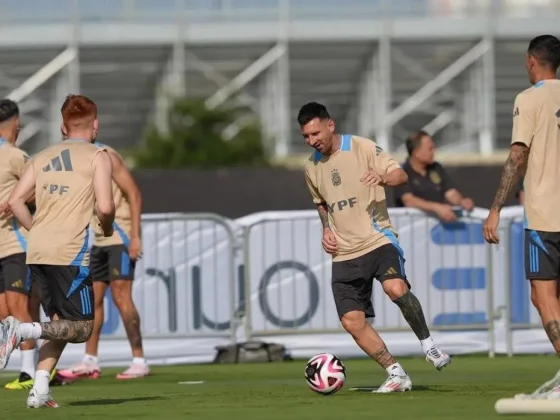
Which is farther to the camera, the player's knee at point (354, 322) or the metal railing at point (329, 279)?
the metal railing at point (329, 279)

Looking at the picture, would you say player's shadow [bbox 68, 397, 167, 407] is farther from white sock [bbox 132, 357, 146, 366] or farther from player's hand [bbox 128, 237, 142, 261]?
white sock [bbox 132, 357, 146, 366]

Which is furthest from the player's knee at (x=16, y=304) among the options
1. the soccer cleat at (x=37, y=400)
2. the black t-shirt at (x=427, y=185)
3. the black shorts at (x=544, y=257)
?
the black t-shirt at (x=427, y=185)

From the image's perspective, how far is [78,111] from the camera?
33.1ft

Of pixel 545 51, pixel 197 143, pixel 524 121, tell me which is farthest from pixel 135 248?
pixel 197 143

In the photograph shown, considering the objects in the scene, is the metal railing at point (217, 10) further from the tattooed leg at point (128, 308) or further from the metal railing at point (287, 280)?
the tattooed leg at point (128, 308)

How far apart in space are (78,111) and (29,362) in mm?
3494

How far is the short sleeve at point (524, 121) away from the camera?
9.81 m

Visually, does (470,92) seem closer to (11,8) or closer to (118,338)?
(11,8)

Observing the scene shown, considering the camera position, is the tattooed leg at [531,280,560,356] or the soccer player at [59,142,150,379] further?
the soccer player at [59,142,150,379]

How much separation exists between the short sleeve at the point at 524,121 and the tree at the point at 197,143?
34.5 meters

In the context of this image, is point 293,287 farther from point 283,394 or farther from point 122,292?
point 283,394

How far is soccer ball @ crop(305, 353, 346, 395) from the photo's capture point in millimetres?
10594

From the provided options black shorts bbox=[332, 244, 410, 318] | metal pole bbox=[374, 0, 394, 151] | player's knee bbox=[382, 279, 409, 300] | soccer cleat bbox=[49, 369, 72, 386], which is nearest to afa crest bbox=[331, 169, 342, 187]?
black shorts bbox=[332, 244, 410, 318]

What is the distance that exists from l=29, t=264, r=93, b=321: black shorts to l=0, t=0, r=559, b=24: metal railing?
124ft
